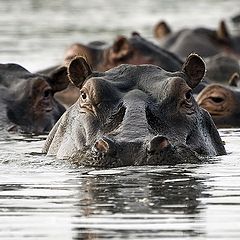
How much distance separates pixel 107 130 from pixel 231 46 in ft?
47.5

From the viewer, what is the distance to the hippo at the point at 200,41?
72.8 ft

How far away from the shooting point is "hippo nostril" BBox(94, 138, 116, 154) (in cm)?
859

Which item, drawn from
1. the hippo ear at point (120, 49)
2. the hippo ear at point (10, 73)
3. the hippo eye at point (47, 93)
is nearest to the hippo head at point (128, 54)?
the hippo ear at point (120, 49)

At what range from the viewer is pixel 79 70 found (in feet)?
32.9

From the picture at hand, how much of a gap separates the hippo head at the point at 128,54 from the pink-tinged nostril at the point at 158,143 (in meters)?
7.80

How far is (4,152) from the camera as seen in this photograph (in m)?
11.0

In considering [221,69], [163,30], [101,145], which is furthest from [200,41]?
[101,145]

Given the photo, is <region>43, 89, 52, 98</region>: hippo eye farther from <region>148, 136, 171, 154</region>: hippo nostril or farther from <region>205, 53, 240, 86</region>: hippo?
<region>205, 53, 240, 86</region>: hippo

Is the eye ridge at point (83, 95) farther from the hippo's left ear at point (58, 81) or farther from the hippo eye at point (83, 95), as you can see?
the hippo's left ear at point (58, 81)

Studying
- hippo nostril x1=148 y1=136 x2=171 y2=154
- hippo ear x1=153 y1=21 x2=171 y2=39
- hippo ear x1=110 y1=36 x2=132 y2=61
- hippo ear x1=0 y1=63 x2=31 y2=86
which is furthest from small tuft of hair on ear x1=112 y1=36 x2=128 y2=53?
hippo nostril x1=148 y1=136 x2=171 y2=154

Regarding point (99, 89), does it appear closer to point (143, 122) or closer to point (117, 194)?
point (143, 122)

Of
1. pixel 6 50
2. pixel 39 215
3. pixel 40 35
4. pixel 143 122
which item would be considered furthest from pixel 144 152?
pixel 40 35

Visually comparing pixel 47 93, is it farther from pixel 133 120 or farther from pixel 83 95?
pixel 133 120

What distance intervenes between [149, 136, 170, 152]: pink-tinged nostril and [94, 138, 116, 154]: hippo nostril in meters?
0.26
